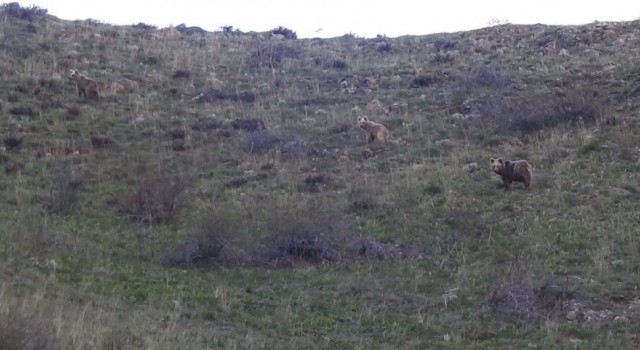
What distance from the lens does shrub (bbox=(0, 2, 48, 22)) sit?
108ft

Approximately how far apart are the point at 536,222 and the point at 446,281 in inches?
117

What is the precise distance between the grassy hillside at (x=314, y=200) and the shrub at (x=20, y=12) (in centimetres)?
78

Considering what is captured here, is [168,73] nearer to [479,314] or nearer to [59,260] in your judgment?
[59,260]

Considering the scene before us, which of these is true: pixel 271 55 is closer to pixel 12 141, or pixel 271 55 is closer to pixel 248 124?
pixel 248 124

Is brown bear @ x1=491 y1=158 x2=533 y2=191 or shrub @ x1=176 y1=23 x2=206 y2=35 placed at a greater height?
shrub @ x1=176 y1=23 x2=206 y2=35

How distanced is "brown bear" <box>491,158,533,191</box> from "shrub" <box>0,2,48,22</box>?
22.6 meters

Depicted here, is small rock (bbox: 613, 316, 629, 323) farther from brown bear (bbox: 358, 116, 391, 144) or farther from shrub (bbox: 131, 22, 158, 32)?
shrub (bbox: 131, 22, 158, 32)

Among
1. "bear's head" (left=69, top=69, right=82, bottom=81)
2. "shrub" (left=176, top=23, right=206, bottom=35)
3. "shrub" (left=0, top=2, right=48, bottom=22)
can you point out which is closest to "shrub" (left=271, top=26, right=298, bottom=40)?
"shrub" (left=176, top=23, right=206, bottom=35)

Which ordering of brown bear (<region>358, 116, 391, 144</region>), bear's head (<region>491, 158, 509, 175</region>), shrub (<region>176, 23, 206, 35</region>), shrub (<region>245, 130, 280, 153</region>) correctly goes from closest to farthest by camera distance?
bear's head (<region>491, 158, 509, 175</region>)
shrub (<region>245, 130, 280, 153</region>)
brown bear (<region>358, 116, 391, 144</region>)
shrub (<region>176, 23, 206, 35</region>)

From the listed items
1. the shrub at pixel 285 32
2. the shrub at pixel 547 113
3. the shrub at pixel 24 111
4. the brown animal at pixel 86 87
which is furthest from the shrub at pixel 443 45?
the shrub at pixel 24 111

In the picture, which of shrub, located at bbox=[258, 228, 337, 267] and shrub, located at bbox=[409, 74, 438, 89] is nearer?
shrub, located at bbox=[258, 228, 337, 267]

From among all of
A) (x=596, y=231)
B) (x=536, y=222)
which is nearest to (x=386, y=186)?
(x=536, y=222)

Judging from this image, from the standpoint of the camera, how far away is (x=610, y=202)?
607 inches

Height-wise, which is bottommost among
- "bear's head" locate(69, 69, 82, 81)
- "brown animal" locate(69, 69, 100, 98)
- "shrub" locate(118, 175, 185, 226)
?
"shrub" locate(118, 175, 185, 226)
